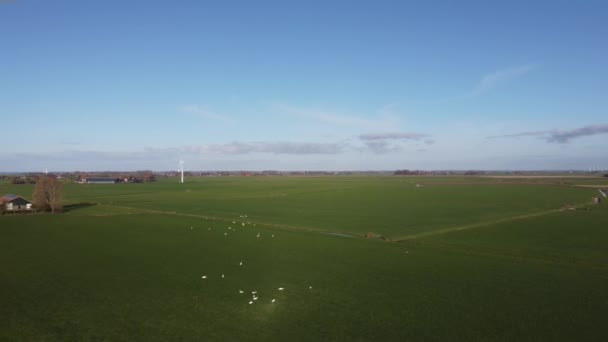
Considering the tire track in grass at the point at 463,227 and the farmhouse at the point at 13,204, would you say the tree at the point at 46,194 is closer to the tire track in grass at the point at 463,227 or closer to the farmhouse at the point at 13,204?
the farmhouse at the point at 13,204

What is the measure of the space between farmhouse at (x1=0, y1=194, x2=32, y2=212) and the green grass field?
2300cm

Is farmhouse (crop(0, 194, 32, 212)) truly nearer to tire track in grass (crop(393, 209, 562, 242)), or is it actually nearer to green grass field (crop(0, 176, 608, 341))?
Answer: green grass field (crop(0, 176, 608, 341))

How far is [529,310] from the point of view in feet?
63.3

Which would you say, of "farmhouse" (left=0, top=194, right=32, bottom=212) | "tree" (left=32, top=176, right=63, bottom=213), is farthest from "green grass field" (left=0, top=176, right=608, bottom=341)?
"farmhouse" (left=0, top=194, right=32, bottom=212)

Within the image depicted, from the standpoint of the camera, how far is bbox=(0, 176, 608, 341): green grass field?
1716cm

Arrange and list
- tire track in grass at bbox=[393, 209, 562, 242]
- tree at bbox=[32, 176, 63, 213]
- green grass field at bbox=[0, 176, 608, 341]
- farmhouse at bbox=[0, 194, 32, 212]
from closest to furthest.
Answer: green grass field at bbox=[0, 176, 608, 341]
tire track in grass at bbox=[393, 209, 562, 242]
farmhouse at bbox=[0, 194, 32, 212]
tree at bbox=[32, 176, 63, 213]

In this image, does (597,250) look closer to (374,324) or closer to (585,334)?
(585,334)

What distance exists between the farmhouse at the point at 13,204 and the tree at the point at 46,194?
197 centimetres

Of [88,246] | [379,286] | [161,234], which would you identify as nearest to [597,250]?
[379,286]

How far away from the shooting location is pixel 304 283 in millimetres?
23734

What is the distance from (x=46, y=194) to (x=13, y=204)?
5.00 m

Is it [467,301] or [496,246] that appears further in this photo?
[496,246]

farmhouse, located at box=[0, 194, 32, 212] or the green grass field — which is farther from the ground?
farmhouse, located at box=[0, 194, 32, 212]

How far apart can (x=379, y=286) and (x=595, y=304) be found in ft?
36.2
